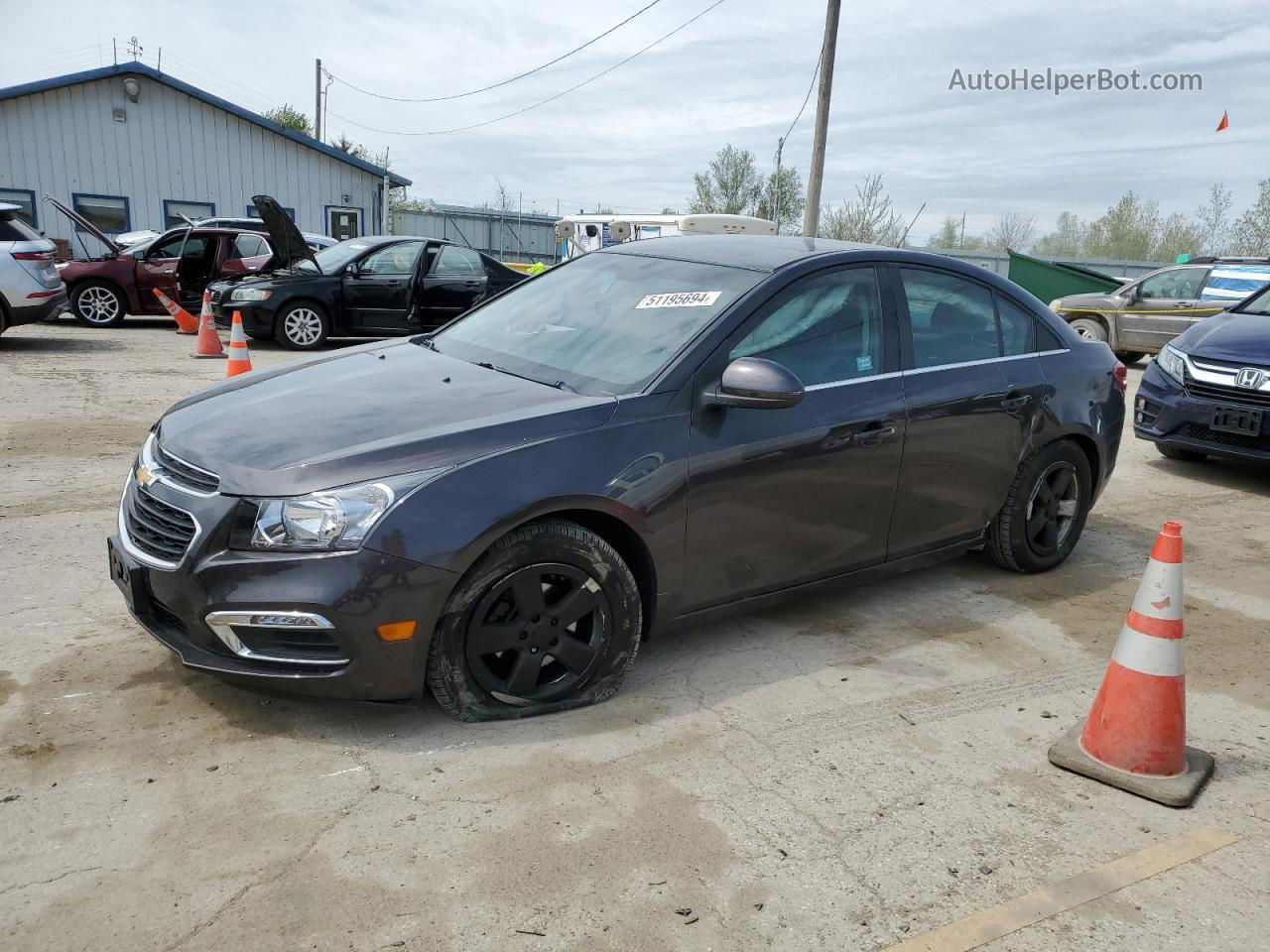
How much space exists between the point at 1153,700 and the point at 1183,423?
203 inches

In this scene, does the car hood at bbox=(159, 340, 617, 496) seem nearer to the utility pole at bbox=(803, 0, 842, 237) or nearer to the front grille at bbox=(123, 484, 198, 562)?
the front grille at bbox=(123, 484, 198, 562)

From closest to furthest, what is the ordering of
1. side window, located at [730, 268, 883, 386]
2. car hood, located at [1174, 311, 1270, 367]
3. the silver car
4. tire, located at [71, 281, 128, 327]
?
side window, located at [730, 268, 883, 386], car hood, located at [1174, 311, 1270, 367], the silver car, tire, located at [71, 281, 128, 327]

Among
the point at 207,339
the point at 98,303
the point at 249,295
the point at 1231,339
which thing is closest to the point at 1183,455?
the point at 1231,339

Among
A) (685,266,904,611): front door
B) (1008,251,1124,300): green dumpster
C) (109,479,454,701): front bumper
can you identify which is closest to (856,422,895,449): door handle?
(685,266,904,611): front door

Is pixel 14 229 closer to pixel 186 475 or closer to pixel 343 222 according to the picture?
pixel 186 475

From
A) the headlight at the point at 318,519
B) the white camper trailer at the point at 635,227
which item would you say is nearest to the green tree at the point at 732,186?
the white camper trailer at the point at 635,227

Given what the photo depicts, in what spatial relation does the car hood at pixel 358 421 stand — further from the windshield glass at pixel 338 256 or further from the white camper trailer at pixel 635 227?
the white camper trailer at pixel 635 227

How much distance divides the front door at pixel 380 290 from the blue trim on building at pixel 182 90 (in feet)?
47.6

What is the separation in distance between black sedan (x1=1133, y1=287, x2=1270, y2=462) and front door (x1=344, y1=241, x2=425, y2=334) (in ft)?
28.9

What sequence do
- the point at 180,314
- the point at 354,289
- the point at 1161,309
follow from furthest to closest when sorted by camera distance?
the point at 1161,309 < the point at 180,314 < the point at 354,289

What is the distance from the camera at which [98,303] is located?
14680mm

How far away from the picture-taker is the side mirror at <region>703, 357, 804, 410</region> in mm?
3506

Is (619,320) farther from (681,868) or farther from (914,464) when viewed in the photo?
(681,868)

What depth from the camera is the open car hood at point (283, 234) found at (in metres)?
13.0
